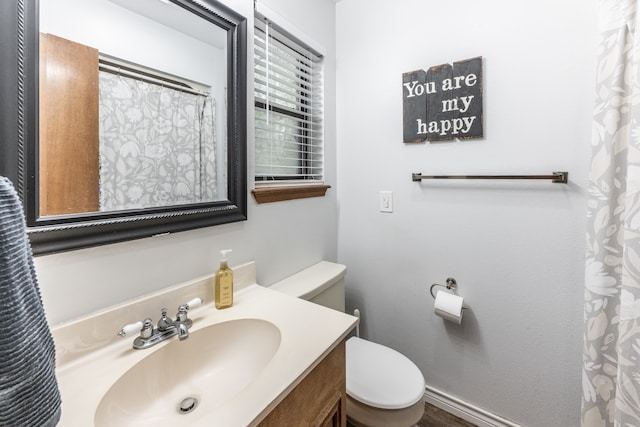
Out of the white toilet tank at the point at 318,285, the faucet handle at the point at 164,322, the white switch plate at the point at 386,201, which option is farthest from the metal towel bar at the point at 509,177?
the faucet handle at the point at 164,322

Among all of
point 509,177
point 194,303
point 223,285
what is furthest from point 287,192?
point 509,177

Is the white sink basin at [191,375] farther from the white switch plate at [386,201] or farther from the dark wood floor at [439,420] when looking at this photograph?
the dark wood floor at [439,420]

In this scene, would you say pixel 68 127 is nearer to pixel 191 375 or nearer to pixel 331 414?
pixel 191 375

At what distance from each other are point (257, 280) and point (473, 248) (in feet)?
3.43

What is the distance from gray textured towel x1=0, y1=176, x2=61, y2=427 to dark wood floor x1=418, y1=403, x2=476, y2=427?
162cm

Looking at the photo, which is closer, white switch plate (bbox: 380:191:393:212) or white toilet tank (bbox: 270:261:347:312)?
white toilet tank (bbox: 270:261:347:312)

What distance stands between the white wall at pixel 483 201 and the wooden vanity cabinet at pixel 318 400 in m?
0.84

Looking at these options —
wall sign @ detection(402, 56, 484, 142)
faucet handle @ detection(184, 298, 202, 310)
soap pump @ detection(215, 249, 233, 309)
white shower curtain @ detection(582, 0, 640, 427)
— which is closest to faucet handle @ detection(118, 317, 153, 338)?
faucet handle @ detection(184, 298, 202, 310)

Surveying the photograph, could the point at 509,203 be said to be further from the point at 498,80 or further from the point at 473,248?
the point at 498,80

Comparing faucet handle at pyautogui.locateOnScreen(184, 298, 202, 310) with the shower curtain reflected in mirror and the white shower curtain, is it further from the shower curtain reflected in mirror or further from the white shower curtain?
the white shower curtain

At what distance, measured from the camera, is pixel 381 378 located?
1.25 meters

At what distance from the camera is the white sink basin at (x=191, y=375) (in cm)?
72

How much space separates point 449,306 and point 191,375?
1.14 metres

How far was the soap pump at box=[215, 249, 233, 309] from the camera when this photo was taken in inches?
41.3
